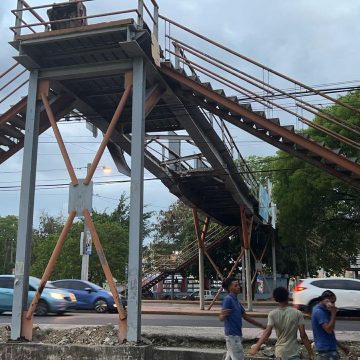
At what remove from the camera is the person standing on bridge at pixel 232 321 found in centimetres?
708

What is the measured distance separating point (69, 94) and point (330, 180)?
12.5 metres

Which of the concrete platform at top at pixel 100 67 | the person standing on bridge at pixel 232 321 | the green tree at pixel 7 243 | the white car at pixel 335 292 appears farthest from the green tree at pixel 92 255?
the green tree at pixel 7 243

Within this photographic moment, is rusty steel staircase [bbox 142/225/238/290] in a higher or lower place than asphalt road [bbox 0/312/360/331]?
higher

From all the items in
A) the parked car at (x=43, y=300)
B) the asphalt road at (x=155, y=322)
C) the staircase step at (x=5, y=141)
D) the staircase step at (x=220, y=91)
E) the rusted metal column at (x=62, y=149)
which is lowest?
the asphalt road at (x=155, y=322)

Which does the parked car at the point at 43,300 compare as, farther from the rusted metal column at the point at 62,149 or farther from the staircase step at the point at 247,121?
the staircase step at the point at 247,121

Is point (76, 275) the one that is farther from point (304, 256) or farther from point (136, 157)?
point (136, 157)

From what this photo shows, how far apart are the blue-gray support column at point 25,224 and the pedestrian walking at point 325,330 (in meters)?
7.05

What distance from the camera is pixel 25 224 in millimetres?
11336

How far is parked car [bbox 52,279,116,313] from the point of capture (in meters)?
22.4

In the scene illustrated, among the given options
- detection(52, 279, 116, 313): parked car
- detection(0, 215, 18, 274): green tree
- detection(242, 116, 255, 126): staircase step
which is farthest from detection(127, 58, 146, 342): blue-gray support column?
detection(0, 215, 18, 274): green tree

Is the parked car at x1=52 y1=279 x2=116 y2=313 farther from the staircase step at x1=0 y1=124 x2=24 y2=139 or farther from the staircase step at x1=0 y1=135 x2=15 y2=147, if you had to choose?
the staircase step at x1=0 y1=124 x2=24 y2=139

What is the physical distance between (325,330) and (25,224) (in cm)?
739

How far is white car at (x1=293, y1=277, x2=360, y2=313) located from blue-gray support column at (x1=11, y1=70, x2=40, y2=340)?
1180cm

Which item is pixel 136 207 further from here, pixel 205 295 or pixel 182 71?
pixel 205 295
